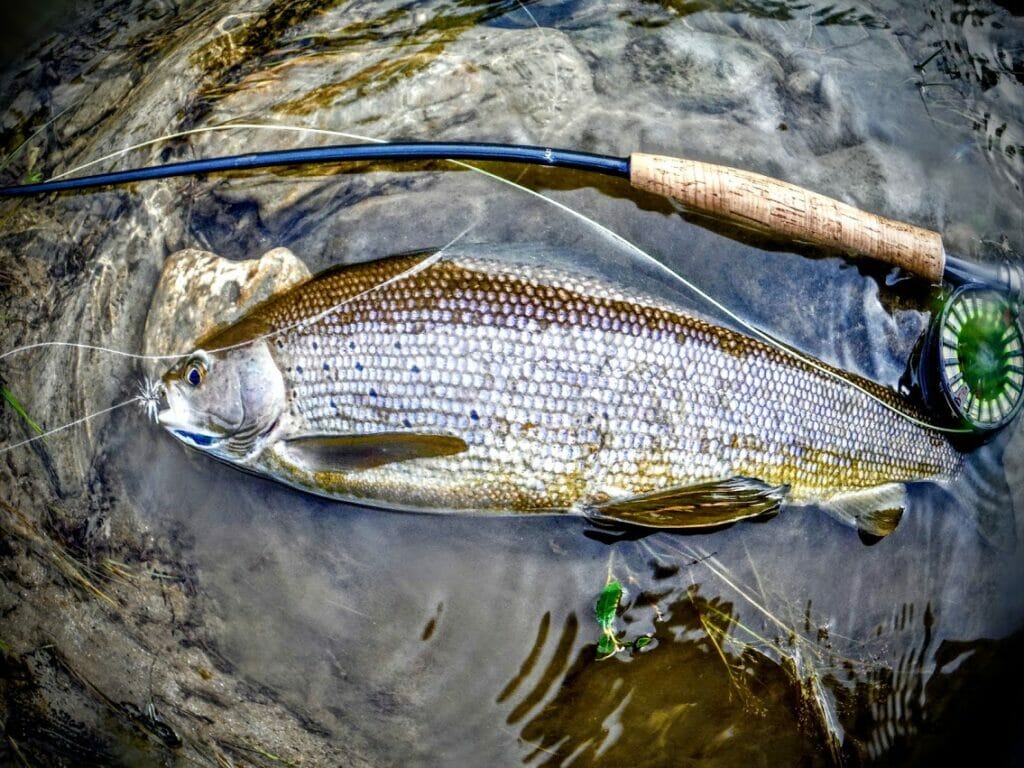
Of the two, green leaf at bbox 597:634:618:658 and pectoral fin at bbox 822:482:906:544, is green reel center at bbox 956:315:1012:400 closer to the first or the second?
pectoral fin at bbox 822:482:906:544

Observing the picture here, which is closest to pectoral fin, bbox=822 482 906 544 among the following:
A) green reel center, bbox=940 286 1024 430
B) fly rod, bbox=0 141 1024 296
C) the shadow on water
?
green reel center, bbox=940 286 1024 430

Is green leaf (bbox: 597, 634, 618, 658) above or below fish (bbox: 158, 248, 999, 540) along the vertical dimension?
below

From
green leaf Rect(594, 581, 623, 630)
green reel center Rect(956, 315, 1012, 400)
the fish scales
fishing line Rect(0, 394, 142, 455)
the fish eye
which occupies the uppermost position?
the fish eye

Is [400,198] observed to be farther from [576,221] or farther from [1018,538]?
[1018,538]

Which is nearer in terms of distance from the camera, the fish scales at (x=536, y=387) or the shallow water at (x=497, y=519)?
the fish scales at (x=536, y=387)

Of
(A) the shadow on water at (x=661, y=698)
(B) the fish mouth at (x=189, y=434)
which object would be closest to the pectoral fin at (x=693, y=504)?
(A) the shadow on water at (x=661, y=698)

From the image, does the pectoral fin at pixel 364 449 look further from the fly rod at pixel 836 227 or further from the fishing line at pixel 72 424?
the fly rod at pixel 836 227

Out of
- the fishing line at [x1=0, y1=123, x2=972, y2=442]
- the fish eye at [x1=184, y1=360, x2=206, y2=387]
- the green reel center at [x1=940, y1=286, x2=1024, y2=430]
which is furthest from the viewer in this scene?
the green reel center at [x1=940, y1=286, x2=1024, y2=430]
